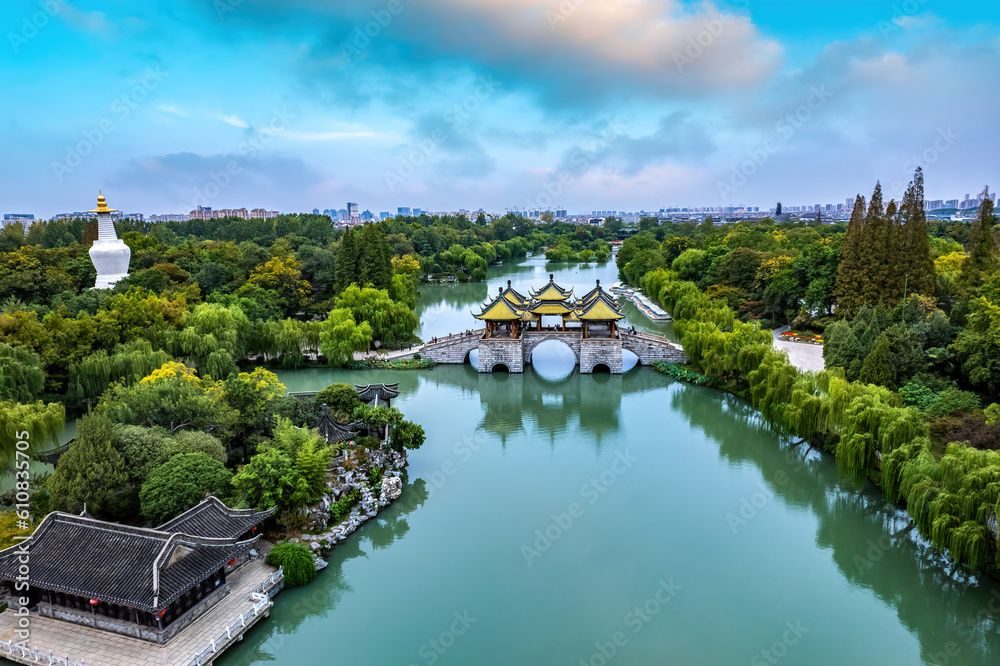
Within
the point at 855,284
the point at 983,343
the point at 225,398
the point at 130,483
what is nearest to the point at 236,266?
the point at 225,398

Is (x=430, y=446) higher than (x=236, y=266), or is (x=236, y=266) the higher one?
(x=236, y=266)

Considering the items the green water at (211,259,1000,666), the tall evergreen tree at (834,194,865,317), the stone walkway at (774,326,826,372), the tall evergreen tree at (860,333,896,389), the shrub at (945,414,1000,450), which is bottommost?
the green water at (211,259,1000,666)

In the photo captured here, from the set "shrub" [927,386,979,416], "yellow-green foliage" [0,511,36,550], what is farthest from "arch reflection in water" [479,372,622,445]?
"yellow-green foliage" [0,511,36,550]

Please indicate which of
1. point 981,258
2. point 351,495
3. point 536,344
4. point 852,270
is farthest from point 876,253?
point 351,495

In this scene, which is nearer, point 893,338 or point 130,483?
point 130,483

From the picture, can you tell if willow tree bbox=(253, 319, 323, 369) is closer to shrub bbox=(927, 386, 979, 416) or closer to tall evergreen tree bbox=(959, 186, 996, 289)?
shrub bbox=(927, 386, 979, 416)

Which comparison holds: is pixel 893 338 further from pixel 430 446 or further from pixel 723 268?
pixel 723 268
